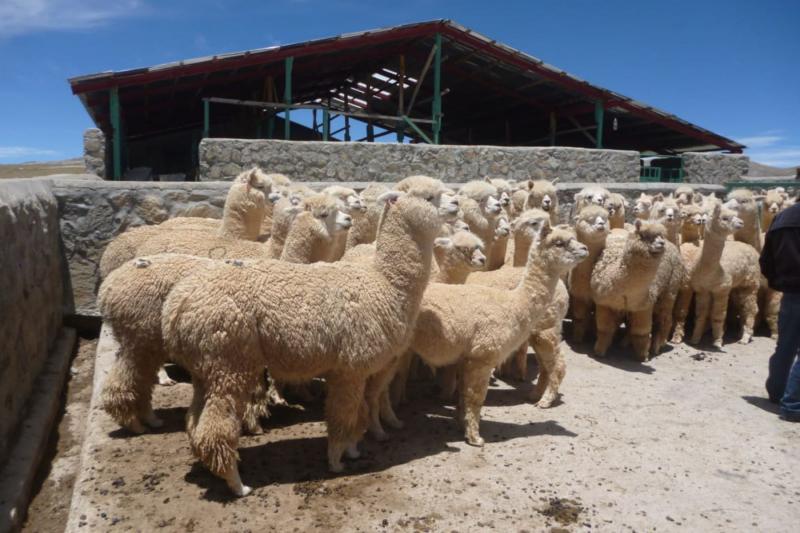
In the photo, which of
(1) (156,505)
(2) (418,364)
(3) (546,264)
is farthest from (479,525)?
(2) (418,364)

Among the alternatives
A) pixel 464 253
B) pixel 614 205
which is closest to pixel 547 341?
pixel 464 253

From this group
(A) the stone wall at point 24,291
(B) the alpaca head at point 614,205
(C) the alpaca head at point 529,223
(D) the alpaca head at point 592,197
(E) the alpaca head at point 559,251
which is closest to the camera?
(A) the stone wall at point 24,291

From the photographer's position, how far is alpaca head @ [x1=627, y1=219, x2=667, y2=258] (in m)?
6.56

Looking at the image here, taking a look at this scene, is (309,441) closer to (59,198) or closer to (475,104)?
(59,198)

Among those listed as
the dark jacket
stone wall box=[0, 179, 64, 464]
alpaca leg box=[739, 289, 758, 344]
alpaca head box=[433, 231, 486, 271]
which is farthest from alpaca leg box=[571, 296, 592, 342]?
stone wall box=[0, 179, 64, 464]

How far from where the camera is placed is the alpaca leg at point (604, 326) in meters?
7.27

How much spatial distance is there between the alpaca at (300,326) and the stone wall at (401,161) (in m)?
5.61

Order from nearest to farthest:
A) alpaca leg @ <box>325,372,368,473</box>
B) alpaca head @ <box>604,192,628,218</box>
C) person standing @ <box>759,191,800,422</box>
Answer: alpaca leg @ <box>325,372,368,473</box> → person standing @ <box>759,191,800,422</box> → alpaca head @ <box>604,192,628,218</box>

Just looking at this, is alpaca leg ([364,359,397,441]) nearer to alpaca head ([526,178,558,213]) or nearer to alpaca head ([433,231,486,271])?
alpaca head ([433,231,486,271])

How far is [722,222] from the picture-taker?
7.45 meters

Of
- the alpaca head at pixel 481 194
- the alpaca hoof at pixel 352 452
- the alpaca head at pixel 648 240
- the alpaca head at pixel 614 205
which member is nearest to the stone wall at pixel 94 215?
the alpaca head at pixel 481 194

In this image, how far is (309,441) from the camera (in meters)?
4.43

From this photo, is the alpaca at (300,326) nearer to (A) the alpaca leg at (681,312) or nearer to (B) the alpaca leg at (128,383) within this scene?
(B) the alpaca leg at (128,383)

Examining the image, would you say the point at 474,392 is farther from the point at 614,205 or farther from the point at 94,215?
the point at 94,215
